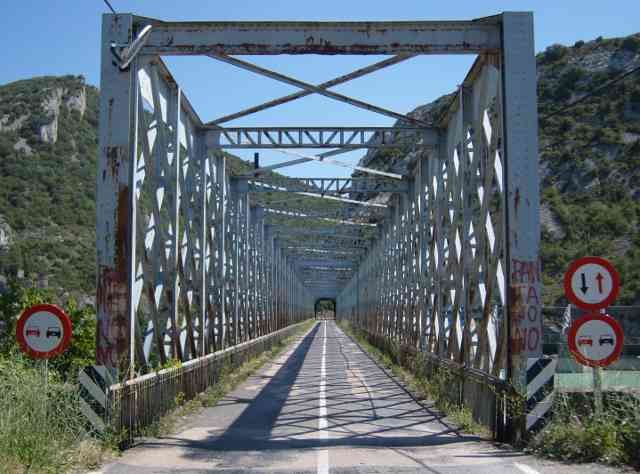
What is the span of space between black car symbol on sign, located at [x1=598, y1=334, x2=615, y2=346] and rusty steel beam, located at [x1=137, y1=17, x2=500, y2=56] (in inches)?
213

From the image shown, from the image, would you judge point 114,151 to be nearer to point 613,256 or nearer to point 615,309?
point 615,309

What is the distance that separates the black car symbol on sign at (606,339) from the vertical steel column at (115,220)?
6118 millimetres

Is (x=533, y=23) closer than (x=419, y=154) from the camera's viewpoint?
Yes

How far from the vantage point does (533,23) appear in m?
11.4

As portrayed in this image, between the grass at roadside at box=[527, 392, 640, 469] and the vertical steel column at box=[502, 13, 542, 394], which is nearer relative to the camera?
the grass at roadside at box=[527, 392, 640, 469]

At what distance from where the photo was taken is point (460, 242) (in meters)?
15.9

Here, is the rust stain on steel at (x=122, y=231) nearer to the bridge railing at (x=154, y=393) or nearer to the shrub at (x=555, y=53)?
the bridge railing at (x=154, y=393)

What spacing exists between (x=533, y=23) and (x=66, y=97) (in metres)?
76.4

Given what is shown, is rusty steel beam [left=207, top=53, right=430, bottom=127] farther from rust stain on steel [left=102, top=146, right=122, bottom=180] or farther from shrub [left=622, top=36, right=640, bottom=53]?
shrub [left=622, top=36, right=640, bottom=53]

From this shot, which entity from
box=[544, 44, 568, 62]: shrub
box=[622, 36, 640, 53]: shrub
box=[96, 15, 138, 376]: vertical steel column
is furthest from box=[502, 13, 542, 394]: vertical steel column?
box=[544, 44, 568, 62]: shrub

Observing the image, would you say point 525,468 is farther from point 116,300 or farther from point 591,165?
point 591,165

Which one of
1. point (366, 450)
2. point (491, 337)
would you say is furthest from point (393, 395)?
point (366, 450)

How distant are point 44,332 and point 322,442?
3.96 meters

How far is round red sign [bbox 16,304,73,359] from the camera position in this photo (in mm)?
8312
